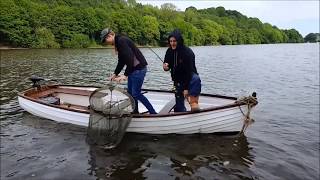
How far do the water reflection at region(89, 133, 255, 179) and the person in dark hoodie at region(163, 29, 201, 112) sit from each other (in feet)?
3.87

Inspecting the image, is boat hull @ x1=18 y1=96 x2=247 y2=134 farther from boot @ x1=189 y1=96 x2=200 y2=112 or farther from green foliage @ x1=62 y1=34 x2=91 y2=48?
green foliage @ x1=62 y1=34 x2=91 y2=48

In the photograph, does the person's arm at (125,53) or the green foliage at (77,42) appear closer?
the person's arm at (125,53)

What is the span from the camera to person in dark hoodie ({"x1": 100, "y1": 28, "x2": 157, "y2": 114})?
33.2 ft

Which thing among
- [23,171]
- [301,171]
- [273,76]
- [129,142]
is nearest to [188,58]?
[129,142]

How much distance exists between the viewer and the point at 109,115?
10.0 meters

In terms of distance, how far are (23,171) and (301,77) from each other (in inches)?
972

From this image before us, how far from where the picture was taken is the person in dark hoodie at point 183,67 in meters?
10.1

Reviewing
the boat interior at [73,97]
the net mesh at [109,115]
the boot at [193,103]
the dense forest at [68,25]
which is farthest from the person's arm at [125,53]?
the dense forest at [68,25]

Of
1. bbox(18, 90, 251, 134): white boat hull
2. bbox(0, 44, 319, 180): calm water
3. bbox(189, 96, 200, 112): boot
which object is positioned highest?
bbox(189, 96, 200, 112): boot

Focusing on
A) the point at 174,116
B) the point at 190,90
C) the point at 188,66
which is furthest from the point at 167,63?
the point at 174,116

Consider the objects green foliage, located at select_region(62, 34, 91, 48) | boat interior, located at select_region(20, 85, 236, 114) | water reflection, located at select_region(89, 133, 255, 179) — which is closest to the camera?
water reflection, located at select_region(89, 133, 255, 179)

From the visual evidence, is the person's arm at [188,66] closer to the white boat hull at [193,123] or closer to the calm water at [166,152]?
the white boat hull at [193,123]

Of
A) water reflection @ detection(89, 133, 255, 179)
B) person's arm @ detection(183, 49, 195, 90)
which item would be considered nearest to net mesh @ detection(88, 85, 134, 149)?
water reflection @ detection(89, 133, 255, 179)

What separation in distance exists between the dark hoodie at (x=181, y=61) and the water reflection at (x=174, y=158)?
1.77 meters
